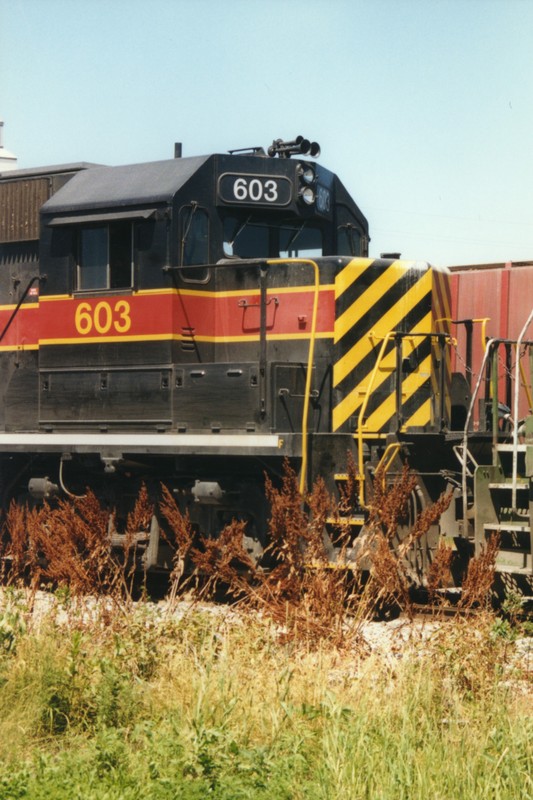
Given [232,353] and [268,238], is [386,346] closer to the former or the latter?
[232,353]

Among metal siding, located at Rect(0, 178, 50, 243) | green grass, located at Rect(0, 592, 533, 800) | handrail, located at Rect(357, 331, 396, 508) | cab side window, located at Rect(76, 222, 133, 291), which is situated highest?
metal siding, located at Rect(0, 178, 50, 243)

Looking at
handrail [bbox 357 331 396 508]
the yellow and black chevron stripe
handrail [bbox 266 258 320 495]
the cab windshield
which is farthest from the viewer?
the cab windshield

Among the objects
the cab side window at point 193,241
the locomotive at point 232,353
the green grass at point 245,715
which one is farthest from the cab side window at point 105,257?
the green grass at point 245,715

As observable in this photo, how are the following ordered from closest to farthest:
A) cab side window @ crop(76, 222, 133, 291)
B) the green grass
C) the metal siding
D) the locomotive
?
the green grass
the locomotive
cab side window @ crop(76, 222, 133, 291)
the metal siding

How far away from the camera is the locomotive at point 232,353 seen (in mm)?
8641

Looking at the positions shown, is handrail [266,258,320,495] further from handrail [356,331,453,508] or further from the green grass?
the green grass

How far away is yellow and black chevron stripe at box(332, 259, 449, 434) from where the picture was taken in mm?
9031

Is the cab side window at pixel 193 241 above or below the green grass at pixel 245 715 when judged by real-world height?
above

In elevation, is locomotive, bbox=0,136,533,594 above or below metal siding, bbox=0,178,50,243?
below

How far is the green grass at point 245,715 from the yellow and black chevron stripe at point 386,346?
114 inches

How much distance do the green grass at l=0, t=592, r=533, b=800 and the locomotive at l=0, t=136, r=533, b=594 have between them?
2373 millimetres

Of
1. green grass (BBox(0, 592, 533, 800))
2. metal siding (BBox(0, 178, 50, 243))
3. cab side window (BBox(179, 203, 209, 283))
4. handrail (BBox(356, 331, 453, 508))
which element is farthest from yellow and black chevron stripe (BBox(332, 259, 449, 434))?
metal siding (BBox(0, 178, 50, 243))

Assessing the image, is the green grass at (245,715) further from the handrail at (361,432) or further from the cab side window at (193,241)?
the cab side window at (193,241)

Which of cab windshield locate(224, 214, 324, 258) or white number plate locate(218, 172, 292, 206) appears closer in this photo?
white number plate locate(218, 172, 292, 206)
